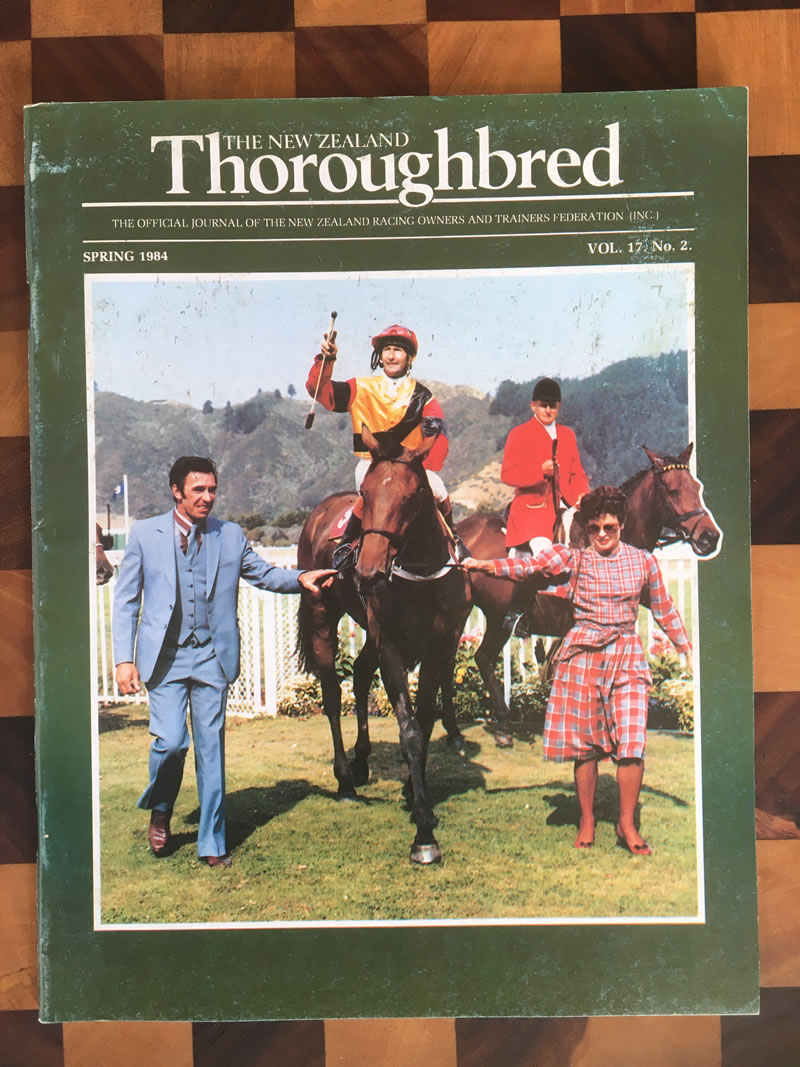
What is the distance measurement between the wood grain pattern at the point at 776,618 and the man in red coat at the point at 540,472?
0.50 metres

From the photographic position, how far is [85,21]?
2.14 meters

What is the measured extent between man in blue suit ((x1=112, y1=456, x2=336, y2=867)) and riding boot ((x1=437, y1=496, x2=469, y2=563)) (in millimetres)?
369

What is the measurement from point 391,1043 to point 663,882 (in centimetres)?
77

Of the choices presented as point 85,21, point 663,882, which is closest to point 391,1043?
point 663,882

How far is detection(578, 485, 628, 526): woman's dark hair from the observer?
213 centimetres

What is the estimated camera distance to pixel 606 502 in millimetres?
2129

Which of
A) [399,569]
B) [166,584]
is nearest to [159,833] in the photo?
[166,584]

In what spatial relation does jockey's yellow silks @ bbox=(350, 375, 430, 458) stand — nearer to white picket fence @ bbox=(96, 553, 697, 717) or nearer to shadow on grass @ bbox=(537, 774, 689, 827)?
white picket fence @ bbox=(96, 553, 697, 717)

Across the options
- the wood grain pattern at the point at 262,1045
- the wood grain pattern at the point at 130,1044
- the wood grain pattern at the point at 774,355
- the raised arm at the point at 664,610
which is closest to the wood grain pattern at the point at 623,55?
the wood grain pattern at the point at 774,355

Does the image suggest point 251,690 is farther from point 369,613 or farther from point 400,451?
point 400,451

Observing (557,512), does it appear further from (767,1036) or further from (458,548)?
(767,1036)

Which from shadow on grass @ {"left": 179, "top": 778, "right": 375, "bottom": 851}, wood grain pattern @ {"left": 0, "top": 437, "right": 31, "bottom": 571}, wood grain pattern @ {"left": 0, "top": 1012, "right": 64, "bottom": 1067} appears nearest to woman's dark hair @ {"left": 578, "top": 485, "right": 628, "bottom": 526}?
shadow on grass @ {"left": 179, "top": 778, "right": 375, "bottom": 851}

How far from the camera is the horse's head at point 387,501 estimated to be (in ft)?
6.81

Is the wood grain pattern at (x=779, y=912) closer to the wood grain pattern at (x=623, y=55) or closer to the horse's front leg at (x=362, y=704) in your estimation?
the horse's front leg at (x=362, y=704)
